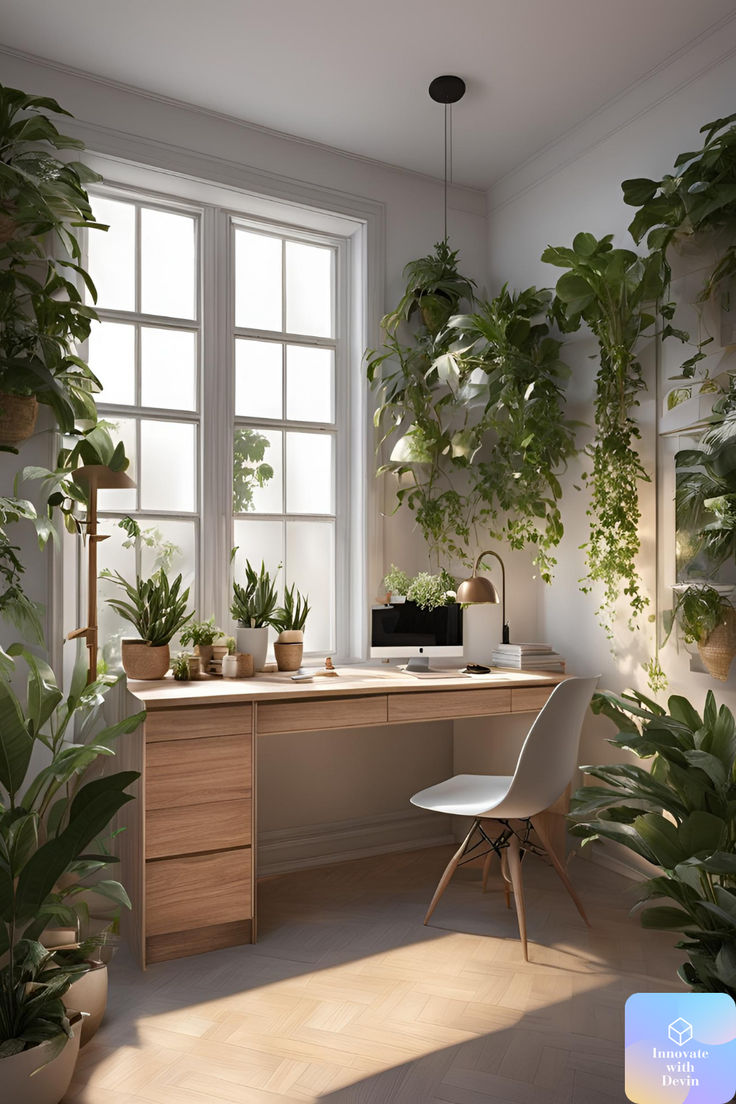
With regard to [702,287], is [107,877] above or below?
below

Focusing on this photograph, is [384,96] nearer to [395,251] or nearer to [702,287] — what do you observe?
[395,251]

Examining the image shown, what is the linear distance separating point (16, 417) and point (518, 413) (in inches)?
79.0

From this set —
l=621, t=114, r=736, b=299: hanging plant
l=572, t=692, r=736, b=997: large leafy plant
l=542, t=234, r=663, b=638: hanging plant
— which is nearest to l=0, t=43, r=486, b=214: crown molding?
l=542, t=234, r=663, b=638: hanging plant

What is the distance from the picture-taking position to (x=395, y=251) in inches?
157

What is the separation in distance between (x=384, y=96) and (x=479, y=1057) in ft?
11.5

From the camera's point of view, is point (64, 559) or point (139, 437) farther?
point (139, 437)

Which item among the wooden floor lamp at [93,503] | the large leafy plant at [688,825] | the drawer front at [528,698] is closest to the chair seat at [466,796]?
the drawer front at [528,698]

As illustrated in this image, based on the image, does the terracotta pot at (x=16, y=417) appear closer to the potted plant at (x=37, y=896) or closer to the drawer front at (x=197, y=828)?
the potted plant at (x=37, y=896)

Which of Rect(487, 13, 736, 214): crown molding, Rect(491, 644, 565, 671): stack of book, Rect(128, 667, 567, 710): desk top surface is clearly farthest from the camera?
Rect(491, 644, 565, 671): stack of book

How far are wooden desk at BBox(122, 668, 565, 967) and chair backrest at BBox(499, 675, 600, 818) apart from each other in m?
0.65

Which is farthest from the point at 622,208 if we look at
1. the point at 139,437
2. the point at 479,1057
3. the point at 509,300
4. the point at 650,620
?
the point at 479,1057

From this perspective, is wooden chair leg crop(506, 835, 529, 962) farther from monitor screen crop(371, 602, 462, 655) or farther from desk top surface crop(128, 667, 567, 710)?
monitor screen crop(371, 602, 462, 655)

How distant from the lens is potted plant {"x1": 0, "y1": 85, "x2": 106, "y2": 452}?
9.07ft

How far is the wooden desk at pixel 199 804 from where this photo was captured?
2.65m
